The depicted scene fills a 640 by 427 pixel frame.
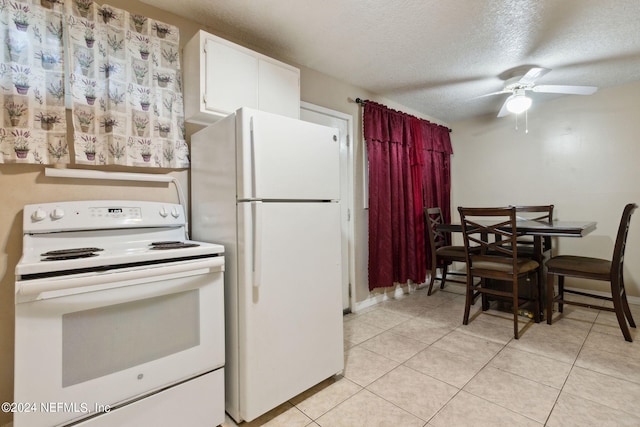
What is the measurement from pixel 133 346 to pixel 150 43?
1706 millimetres

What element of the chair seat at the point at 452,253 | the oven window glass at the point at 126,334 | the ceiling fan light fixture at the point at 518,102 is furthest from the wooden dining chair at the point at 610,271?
the oven window glass at the point at 126,334

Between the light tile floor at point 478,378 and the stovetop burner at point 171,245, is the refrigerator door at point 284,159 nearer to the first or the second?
the stovetop burner at point 171,245

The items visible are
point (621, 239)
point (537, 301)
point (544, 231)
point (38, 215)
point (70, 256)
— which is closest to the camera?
point (70, 256)

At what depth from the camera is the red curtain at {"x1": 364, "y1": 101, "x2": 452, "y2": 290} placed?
315 centimetres

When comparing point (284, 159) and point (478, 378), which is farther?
point (478, 378)

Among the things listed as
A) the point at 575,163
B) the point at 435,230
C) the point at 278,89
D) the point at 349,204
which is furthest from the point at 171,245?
the point at 575,163

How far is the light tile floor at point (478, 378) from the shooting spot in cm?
151

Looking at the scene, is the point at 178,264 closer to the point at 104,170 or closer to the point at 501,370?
the point at 104,170

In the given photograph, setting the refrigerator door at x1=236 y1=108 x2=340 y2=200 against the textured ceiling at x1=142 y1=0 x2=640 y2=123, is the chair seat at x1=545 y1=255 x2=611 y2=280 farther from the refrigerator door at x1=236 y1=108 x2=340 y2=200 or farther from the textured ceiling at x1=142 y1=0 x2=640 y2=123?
the refrigerator door at x1=236 y1=108 x2=340 y2=200

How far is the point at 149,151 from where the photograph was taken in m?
1.80

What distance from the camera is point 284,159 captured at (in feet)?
5.08

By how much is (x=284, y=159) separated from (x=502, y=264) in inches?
81.9

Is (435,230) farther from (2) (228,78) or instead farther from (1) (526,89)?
(2) (228,78)

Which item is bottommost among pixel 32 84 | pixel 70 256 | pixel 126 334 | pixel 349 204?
pixel 126 334
